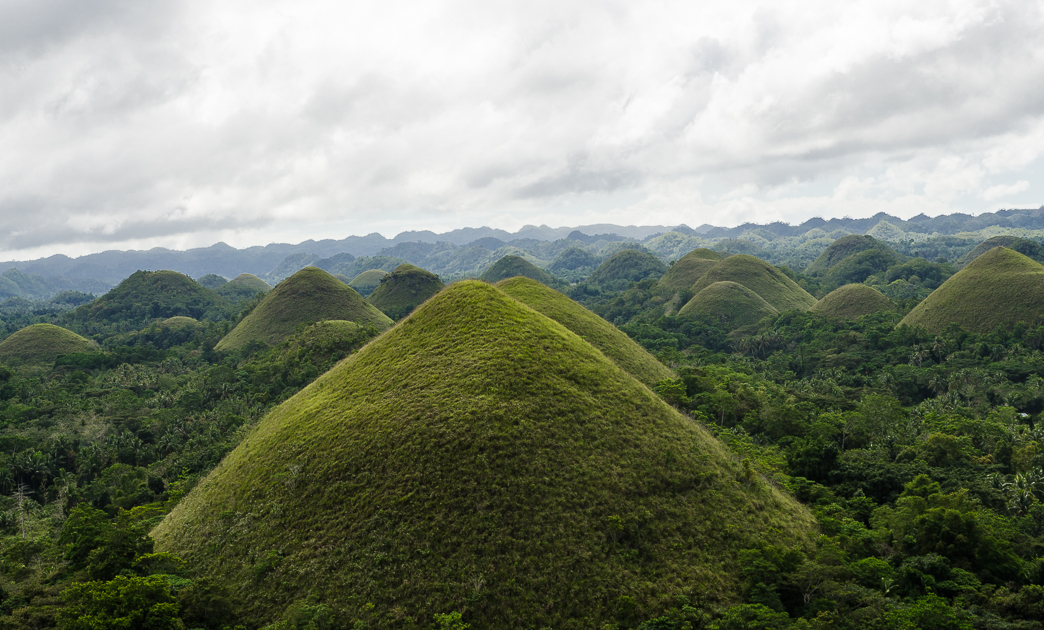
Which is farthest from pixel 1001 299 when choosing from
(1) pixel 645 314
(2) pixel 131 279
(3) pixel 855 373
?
(2) pixel 131 279

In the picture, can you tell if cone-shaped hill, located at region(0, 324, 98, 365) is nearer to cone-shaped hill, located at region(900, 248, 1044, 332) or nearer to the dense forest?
the dense forest

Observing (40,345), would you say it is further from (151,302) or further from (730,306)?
(730,306)

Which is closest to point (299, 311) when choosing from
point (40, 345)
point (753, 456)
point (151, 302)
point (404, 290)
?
point (404, 290)

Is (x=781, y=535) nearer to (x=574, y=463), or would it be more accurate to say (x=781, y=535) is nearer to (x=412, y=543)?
(x=574, y=463)

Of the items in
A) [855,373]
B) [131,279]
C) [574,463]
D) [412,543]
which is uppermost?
[131,279]

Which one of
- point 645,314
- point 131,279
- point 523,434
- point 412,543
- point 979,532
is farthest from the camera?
point 131,279

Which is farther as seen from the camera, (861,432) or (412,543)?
(861,432)

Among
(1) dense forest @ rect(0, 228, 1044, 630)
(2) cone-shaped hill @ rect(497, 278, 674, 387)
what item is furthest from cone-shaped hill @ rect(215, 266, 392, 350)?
(2) cone-shaped hill @ rect(497, 278, 674, 387)
